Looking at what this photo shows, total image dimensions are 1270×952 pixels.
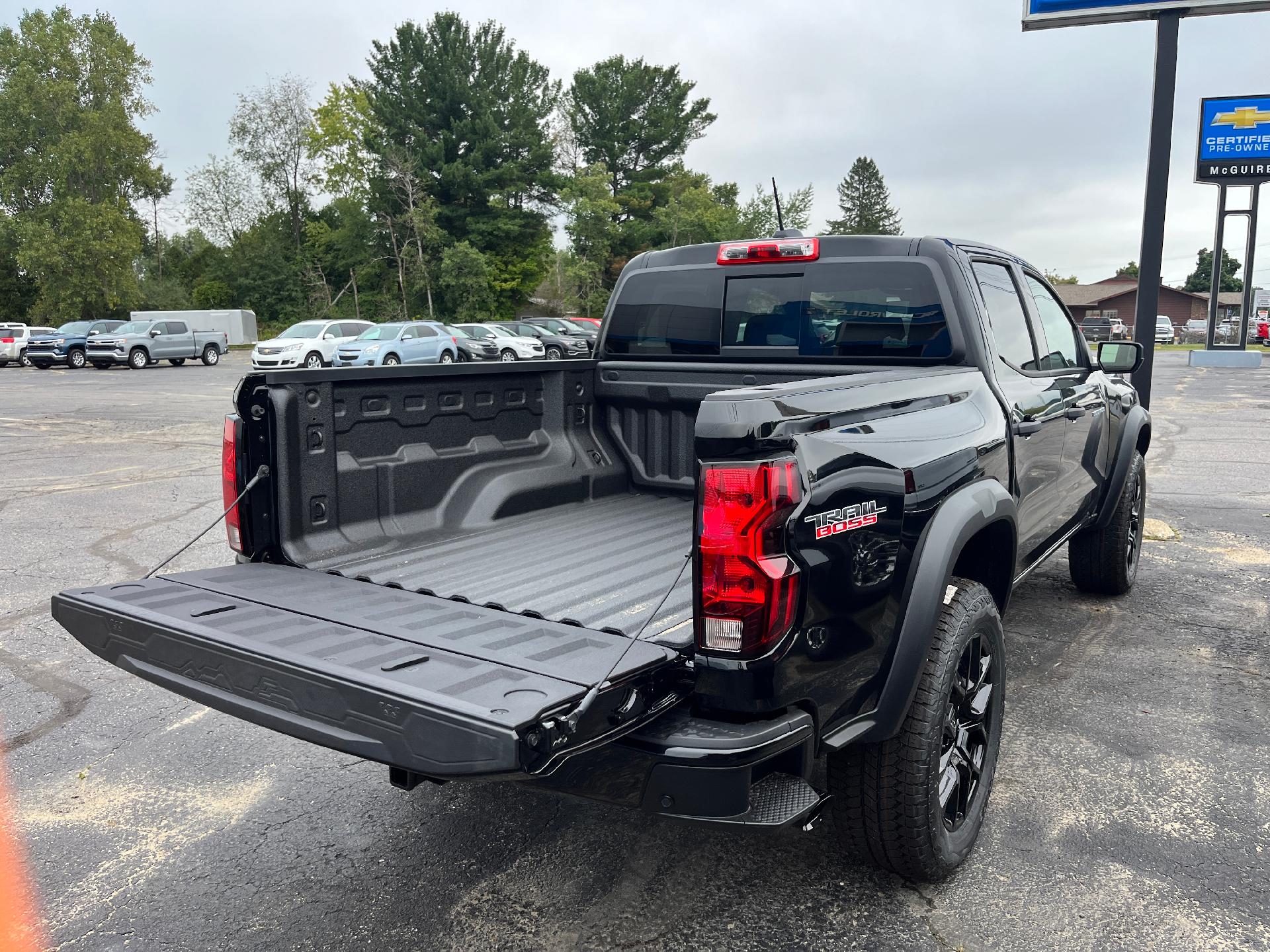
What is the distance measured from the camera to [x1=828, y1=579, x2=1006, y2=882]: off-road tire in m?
2.65

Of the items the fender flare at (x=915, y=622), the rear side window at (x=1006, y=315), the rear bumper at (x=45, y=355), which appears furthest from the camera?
the rear bumper at (x=45, y=355)

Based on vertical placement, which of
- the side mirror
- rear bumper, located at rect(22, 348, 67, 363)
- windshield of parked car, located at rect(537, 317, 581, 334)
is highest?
windshield of parked car, located at rect(537, 317, 581, 334)

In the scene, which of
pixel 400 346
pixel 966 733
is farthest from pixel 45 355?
pixel 966 733

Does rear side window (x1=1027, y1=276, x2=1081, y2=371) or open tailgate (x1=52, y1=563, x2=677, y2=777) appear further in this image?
rear side window (x1=1027, y1=276, x2=1081, y2=371)

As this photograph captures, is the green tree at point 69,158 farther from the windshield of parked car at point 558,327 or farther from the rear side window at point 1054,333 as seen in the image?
the rear side window at point 1054,333

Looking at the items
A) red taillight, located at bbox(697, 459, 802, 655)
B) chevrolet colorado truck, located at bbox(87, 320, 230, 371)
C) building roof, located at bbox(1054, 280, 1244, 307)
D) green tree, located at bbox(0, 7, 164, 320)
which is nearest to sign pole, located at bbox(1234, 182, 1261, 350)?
red taillight, located at bbox(697, 459, 802, 655)

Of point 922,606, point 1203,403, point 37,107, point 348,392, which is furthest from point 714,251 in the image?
point 37,107

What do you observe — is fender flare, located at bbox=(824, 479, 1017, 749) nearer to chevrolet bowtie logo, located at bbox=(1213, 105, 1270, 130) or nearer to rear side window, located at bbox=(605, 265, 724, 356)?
rear side window, located at bbox=(605, 265, 724, 356)

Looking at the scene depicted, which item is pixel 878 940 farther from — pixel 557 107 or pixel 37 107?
pixel 557 107

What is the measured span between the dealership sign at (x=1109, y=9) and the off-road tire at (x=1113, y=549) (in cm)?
449

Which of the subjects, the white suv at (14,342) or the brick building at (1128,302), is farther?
the brick building at (1128,302)

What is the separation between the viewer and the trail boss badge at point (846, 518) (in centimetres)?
230

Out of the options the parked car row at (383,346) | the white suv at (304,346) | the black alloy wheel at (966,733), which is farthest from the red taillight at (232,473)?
the white suv at (304,346)

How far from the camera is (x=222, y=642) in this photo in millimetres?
2441
